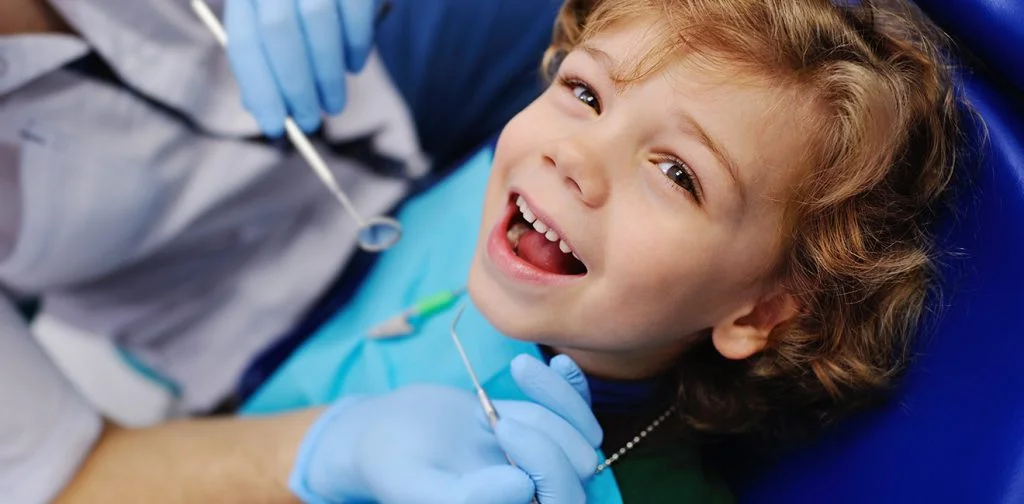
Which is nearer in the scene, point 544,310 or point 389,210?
point 544,310

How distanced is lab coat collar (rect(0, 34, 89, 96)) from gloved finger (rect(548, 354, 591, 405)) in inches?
26.8

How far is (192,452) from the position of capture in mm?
960

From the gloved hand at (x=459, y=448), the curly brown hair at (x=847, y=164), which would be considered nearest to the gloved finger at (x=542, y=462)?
the gloved hand at (x=459, y=448)

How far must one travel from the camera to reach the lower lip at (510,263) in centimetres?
75

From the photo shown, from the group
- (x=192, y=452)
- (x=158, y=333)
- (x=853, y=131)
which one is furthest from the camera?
(x=158, y=333)

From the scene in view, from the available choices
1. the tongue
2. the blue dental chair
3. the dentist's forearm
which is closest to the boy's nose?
the tongue

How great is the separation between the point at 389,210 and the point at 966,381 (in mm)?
791

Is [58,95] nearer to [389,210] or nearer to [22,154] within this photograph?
[22,154]

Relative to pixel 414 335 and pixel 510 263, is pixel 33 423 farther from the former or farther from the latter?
pixel 510 263

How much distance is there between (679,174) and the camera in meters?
0.72

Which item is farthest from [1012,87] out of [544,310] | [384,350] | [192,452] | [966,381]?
[192,452]

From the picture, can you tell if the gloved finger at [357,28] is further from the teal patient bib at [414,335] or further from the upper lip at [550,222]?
the upper lip at [550,222]

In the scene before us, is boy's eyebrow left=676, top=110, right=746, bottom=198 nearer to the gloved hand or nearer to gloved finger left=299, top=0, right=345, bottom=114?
the gloved hand

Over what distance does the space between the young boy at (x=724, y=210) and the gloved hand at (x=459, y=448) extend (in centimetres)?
6
